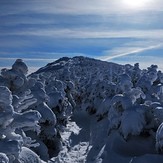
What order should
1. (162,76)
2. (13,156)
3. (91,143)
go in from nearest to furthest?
1. (13,156)
2. (91,143)
3. (162,76)

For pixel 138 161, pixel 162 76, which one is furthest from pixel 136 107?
pixel 162 76

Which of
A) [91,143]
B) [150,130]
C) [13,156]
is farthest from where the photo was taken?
[91,143]

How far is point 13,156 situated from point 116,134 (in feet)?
43.5

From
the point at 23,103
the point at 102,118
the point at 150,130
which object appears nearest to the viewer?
the point at 23,103

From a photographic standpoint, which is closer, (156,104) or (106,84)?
(156,104)

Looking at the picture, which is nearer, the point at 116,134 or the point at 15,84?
the point at 15,84

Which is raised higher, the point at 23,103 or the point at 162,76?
the point at 162,76

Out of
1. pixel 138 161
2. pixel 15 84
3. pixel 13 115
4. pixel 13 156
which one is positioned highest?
pixel 15 84

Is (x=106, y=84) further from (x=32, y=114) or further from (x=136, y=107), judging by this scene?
(x=32, y=114)

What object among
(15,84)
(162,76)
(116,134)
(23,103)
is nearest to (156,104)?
(116,134)

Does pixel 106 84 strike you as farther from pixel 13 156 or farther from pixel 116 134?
pixel 13 156

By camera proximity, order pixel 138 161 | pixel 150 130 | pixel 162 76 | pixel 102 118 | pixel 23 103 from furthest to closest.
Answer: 1. pixel 162 76
2. pixel 102 118
3. pixel 150 130
4. pixel 138 161
5. pixel 23 103

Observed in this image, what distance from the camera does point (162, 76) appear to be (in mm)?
40000

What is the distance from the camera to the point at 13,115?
11.1 m
